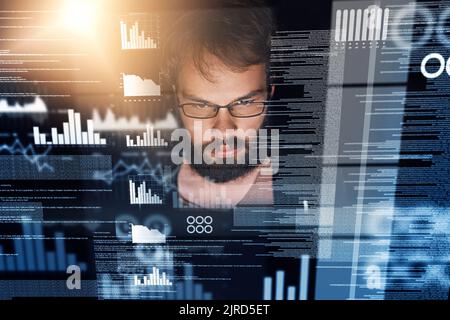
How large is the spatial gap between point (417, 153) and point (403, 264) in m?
0.23

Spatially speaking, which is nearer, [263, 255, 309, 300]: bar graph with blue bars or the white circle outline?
the white circle outline

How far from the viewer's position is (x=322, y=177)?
82cm

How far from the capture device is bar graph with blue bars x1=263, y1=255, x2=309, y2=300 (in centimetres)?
87

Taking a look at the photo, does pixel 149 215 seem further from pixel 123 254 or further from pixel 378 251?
pixel 378 251

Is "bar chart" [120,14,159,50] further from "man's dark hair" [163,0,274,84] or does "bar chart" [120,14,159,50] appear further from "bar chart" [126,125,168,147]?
"bar chart" [126,125,168,147]

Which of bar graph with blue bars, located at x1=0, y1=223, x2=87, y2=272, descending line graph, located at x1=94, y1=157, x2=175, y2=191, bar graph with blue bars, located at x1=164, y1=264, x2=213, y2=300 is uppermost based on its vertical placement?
descending line graph, located at x1=94, y1=157, x2=175, y2=191

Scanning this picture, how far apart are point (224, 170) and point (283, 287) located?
28 cm

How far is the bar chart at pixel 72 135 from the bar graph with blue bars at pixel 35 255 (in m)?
0.18

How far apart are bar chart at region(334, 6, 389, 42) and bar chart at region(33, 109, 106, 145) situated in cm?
48

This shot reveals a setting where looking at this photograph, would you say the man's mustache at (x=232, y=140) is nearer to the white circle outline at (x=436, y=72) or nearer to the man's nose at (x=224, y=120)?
the man's nose at (x=224, y=120)

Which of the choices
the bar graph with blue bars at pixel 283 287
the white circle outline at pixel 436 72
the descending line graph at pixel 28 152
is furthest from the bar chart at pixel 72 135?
the white circle outline at pixel 436 72

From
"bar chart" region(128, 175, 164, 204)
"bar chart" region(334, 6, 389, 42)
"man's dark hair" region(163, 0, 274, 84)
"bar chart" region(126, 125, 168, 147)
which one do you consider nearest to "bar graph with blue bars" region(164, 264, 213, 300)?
"bar chart" region(128, 175, 164, 204)

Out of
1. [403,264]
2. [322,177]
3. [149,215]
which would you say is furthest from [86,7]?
[403,264]

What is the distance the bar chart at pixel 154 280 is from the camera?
0.88 m
